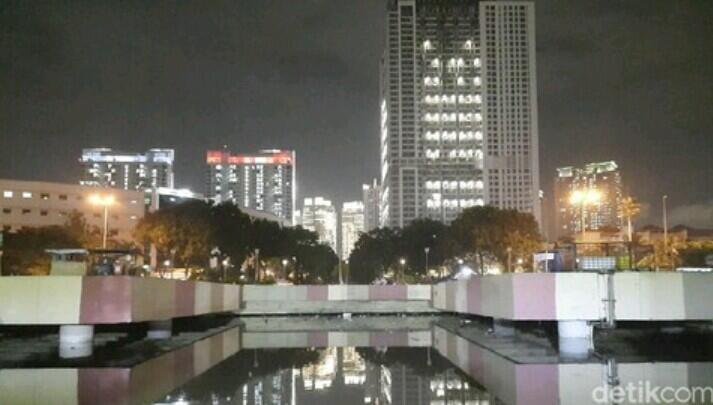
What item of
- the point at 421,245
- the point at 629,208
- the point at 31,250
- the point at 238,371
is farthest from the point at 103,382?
the point at 421,245

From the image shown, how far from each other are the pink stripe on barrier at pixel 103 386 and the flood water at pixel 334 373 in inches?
1.1

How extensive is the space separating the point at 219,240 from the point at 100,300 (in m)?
67.7

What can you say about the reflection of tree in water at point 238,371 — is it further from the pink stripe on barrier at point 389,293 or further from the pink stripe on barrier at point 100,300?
the pink stripe on barrier at point 389,293

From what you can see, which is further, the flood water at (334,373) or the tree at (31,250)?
the tree at (31,250)

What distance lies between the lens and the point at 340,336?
4500 cm

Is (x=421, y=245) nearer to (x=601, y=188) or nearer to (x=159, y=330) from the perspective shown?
(x=601, y=188)

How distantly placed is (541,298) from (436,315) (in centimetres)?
4383

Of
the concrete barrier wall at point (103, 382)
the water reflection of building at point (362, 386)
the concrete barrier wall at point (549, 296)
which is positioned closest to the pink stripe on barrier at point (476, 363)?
the water reflection of building at point (362, 386)

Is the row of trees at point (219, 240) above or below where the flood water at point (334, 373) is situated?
above

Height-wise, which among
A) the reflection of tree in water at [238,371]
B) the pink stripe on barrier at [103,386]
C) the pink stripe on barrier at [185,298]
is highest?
the pink stripe on barrier at [185,298]

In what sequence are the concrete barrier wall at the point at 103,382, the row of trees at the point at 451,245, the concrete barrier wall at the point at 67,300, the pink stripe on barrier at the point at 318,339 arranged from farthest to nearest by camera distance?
the row of trees at the point at 451,245 < the pink stripe on barrier at the point at 318,339 < the concrete barrier wall at the point at 67,300 < the concrete barrier wall at the point at 103,382

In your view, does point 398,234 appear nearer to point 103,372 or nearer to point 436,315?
point 436,315

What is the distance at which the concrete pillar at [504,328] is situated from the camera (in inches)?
1567


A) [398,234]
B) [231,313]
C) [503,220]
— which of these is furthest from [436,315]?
[398,234]
